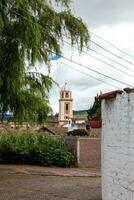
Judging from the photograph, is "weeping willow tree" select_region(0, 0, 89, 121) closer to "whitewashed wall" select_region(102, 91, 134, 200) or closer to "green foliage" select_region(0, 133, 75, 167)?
"green foliage" select_region(0, 133, 75, 167)

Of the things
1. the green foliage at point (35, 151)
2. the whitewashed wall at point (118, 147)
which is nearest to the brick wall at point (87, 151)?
the green foliage at point (35, 151)

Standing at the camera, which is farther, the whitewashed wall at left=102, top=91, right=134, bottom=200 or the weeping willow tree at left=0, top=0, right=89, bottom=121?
the weeping willow tree at left=0, top=0, right=89, bottom=121

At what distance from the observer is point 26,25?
21219mm

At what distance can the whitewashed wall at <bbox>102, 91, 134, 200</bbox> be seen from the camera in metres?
10.9

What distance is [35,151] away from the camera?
97.6 feet

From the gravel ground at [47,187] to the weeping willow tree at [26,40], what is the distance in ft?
11.2

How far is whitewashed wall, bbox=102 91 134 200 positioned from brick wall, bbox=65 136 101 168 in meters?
15.7

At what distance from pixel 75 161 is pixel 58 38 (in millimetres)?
8602

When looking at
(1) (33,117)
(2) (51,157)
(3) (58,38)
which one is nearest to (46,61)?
(3) (58,38)

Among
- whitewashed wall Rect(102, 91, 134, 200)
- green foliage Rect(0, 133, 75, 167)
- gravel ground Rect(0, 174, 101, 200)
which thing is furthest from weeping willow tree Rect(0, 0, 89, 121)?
whitewashed wall Rect(102, 91, 134, 200)

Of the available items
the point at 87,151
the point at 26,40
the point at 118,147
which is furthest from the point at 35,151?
the point at 118,147

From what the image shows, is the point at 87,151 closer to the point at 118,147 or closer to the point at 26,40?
the point at 26,40

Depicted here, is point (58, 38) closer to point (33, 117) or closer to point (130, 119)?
point (33, 117)

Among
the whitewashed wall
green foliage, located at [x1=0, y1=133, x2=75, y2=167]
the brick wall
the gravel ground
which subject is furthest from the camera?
the brick wall
